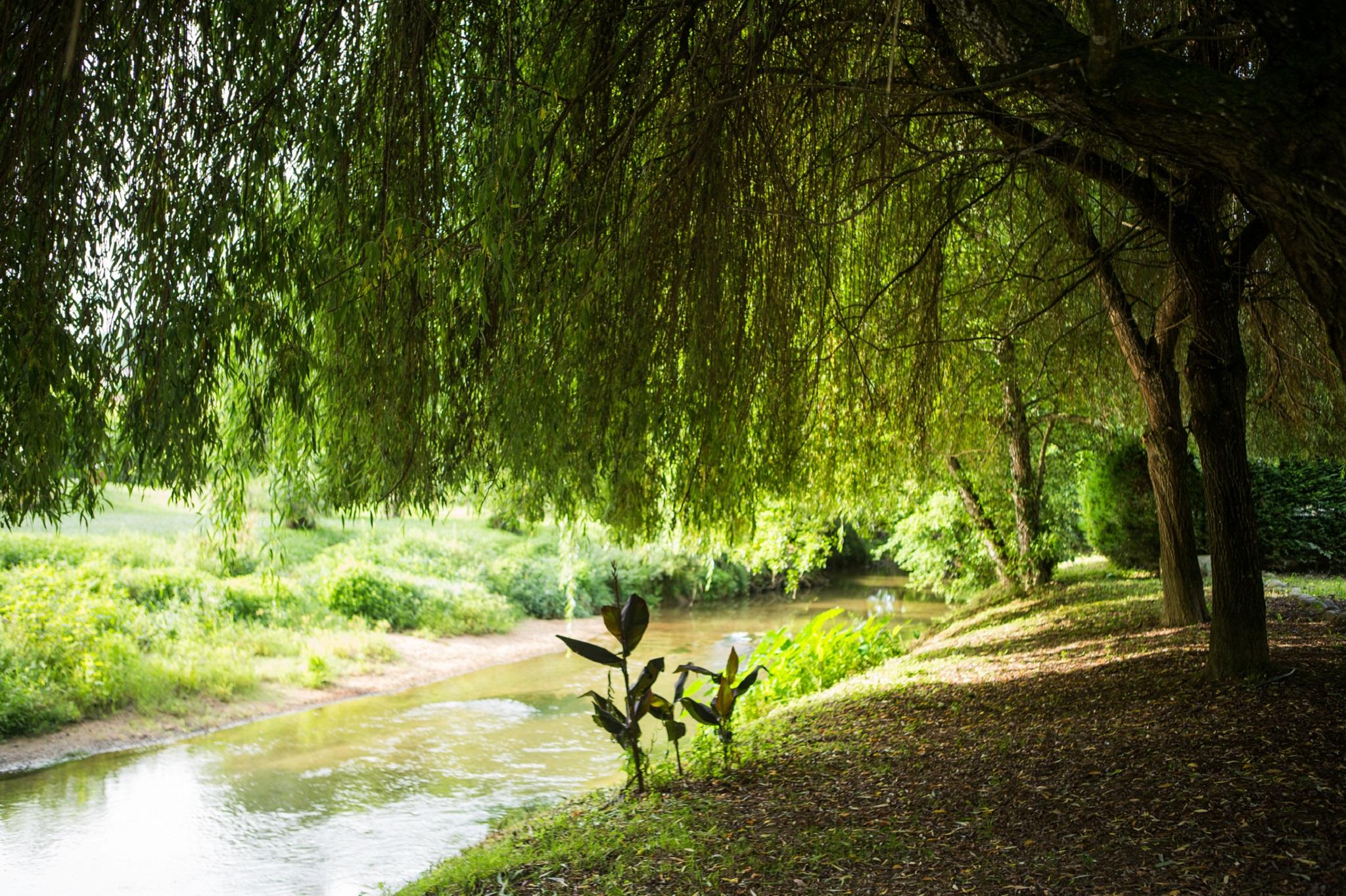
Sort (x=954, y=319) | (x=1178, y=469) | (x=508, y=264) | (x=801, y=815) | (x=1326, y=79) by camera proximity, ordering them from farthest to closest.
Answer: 1. (x=954, y=319)
2. (x=1178, y=469)
3. (x=801, y=815)
4. (x=508, y=264)
5. (x=1326, y=79)

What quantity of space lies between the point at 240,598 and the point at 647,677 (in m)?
10.2

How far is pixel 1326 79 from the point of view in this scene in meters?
2.26

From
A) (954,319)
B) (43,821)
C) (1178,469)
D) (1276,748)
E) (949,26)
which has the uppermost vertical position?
(949,26)

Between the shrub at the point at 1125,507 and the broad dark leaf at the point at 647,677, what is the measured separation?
28.0 ft

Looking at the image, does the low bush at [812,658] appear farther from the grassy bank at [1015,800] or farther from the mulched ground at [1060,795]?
the mulched ground at [1060,795]

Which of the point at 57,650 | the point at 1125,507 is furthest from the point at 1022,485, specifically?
the point at 57,650

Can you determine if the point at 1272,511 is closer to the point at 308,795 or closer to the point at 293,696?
the point at 308,795

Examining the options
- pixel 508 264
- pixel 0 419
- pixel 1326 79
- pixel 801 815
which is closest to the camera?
pixel 1326 79

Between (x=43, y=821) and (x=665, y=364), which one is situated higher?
(x=665, y=364)

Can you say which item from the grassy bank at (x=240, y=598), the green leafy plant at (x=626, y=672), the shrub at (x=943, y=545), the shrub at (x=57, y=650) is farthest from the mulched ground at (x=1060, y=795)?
the shrub at (x=57, y=650)

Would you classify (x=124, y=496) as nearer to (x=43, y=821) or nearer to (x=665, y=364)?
(x=43, y=821)

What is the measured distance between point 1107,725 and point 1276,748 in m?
0.89

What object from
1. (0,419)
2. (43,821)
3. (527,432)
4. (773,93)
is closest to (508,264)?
(527,432)

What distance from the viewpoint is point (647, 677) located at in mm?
5500
